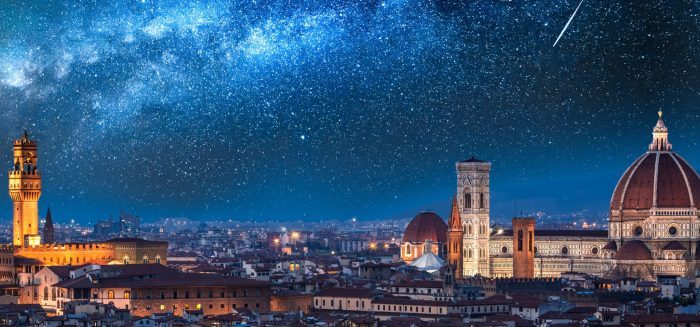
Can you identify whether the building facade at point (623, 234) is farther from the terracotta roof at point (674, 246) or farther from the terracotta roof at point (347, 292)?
the terracotta roof at point (347, 292)

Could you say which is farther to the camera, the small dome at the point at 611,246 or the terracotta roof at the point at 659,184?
the small dome at the point at 611,246

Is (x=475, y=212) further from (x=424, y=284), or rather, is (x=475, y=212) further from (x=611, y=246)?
(x=424, y=284)

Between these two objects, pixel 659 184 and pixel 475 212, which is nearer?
pixel 659 184

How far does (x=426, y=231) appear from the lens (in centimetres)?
15438

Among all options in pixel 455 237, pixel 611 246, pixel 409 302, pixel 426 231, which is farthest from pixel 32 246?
pixel 426 231

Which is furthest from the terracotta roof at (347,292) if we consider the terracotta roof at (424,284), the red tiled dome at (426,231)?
the red tiled dome at (426,231)

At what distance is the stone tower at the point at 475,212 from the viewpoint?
452ft

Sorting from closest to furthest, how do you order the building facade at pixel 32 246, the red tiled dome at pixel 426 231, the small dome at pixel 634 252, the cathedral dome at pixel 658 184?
the building facade at pixel 32 246, the small dome at pixel 634 252, the cathedral dome at pixel 658 184, the red tiled dome at pixel 426 231

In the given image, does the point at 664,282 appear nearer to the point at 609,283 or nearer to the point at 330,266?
the point at 609,283

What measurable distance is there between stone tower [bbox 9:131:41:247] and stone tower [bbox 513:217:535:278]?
36.6 m

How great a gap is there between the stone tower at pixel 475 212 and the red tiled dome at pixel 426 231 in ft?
45.4

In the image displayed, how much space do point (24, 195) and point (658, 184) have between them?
143 feet

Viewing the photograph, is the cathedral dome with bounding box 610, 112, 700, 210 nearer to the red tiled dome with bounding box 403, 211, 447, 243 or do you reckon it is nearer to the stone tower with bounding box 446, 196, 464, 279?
the stone tower with bounding box 446, 196, 464, 279

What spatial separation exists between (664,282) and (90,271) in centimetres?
3054
